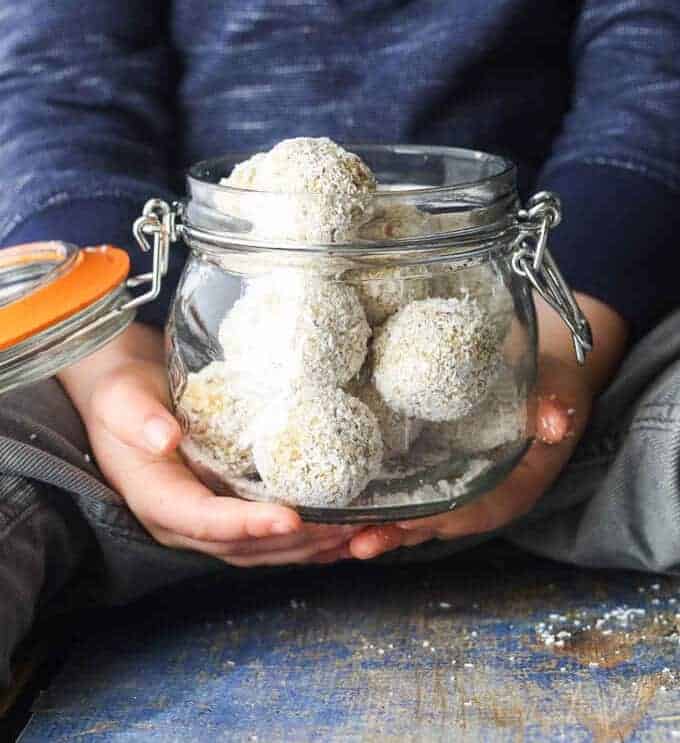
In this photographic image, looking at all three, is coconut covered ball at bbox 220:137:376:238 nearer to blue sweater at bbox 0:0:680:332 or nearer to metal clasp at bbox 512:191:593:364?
metal clasp at bbox 512:191:593:364

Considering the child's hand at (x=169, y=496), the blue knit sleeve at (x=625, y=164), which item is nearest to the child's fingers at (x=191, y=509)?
the child's hand at (x=169, y=496)

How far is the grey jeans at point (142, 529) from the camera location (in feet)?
1.92

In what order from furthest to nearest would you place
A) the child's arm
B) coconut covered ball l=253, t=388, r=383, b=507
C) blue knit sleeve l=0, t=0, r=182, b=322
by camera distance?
blue knit sleeve l=0, t=0, r=182, b=322 < the child's arm < coconut covered ball l=253, t=388, r=383, b=507

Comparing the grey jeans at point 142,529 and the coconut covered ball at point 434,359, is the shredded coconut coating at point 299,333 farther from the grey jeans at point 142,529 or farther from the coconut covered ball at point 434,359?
the grey jeans at point 142,529

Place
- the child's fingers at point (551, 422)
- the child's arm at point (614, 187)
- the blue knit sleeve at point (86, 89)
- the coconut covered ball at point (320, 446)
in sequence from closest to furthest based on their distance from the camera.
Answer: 1. the coconut covered ball at point (320, 446)
2. the child's fingers at point (551, 422)
3. the child's arm at point (614, 187)
4. the blue knit sleeve at point (86, 89)

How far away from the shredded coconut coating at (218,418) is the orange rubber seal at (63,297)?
7cm

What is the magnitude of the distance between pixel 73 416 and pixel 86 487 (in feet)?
0.28

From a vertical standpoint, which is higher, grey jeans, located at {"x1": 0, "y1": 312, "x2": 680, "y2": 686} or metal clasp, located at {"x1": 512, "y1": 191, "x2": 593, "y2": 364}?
metal clasp, located at {"x1": 512, "y1": 191, "x2": 593, "y2": 364}

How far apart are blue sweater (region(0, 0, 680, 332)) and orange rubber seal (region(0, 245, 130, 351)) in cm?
18

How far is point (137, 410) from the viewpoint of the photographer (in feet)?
1.89

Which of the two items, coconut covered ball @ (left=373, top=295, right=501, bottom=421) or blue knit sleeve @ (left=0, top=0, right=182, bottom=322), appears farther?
blue knit sleeve @ (left=0, top=0, right=182, bottom=322)

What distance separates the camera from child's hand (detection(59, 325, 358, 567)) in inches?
20.9

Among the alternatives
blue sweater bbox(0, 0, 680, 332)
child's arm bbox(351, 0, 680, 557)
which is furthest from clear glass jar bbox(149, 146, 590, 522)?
blue sweater bbox(0, 0, 680, 332)

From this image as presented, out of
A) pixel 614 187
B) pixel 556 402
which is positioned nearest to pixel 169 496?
pixel 556 402
